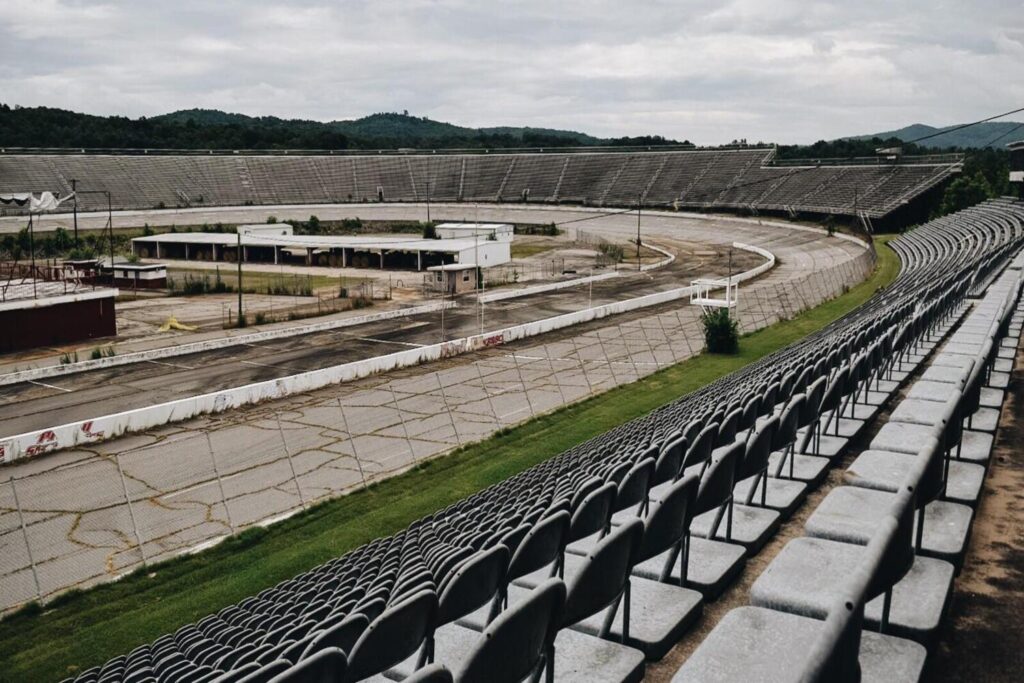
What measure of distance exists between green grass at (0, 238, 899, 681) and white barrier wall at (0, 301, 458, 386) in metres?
18.2

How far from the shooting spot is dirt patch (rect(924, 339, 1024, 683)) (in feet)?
13.9

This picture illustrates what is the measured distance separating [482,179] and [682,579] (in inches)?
4743

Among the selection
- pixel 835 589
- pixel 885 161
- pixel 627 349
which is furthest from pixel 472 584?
pixel 885 161

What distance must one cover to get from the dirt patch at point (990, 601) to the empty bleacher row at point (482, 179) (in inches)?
3275

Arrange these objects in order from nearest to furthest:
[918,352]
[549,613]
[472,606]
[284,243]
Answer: [549,613] < [472,606] < [918,352] < [284,243]

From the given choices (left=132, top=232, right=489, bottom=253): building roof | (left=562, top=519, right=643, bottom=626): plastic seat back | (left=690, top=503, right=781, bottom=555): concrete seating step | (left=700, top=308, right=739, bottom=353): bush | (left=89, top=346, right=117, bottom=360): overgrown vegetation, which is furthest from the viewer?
(left=132, top=232, right=489, bottom=253): building roof

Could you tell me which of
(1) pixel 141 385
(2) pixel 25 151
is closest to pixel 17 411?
(1) pixel 141 385

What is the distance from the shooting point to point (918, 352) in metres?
14.8

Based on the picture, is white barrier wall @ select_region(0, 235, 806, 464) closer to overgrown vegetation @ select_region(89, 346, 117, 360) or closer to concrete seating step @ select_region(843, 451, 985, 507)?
overgrown vegetation @ select_region(89, 346, 117, 360)

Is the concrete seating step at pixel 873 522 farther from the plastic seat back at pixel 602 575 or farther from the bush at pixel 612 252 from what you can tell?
the bush at pixel 612 252

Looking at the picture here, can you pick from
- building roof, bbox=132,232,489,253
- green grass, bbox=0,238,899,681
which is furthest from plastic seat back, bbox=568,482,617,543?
building roof, bbox=132,232,489,253

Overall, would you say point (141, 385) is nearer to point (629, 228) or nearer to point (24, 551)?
point (24, 551)

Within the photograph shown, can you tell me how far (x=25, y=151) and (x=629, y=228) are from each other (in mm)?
75417

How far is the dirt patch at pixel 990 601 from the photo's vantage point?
4242 millimetres
